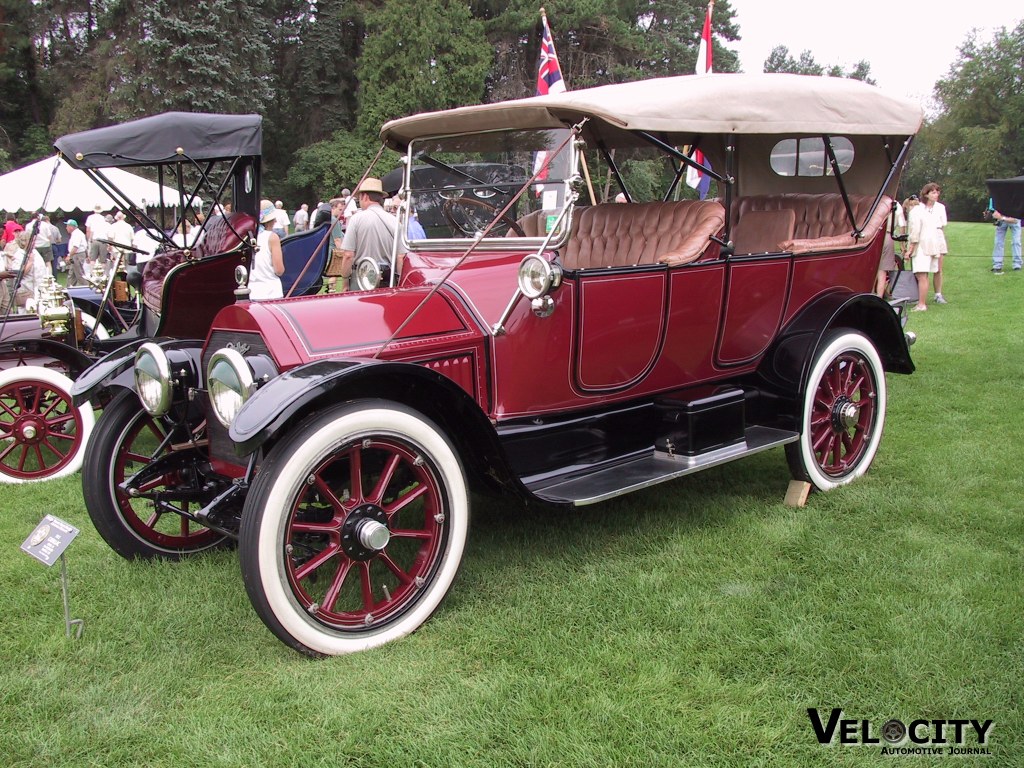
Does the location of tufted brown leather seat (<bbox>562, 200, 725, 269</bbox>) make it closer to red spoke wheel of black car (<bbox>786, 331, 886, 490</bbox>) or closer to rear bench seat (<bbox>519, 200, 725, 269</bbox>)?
rear bench seat (<bbox>519, 200, 725, 269</bbox>)

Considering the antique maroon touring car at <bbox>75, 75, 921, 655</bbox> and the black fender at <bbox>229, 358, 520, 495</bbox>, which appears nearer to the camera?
the black fender at <bbox>229, 358, 520, 495</bbox>

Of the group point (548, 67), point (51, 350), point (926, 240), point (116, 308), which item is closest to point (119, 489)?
point (51, 350)

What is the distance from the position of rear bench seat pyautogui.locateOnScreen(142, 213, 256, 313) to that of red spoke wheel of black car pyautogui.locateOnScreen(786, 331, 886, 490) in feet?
13.1

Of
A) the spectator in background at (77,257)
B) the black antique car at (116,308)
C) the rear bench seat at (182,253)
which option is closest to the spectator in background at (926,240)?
the black antique car at (116,308)

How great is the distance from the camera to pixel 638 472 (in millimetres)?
3547

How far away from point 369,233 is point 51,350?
270cm

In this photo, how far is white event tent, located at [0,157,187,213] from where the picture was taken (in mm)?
12750

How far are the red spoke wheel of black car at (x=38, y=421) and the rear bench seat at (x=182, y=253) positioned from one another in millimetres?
887

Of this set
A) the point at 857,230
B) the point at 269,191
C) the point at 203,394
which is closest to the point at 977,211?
the point at 269,191

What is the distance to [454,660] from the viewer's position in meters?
2.74

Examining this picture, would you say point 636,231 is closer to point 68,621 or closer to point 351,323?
point 351,323

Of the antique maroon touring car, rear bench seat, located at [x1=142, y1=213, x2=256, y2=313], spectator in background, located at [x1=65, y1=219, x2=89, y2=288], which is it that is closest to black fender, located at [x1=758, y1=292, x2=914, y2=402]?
the antique maroon touring car

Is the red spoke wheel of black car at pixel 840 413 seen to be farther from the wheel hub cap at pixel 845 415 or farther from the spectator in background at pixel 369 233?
the spectator in background at pixel 369 233

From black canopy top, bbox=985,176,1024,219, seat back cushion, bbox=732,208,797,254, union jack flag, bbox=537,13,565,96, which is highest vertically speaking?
union jack flag, bbox=537,13,565,96
